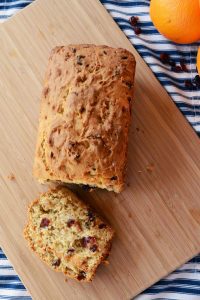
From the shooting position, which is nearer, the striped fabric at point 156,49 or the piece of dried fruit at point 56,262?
the piece of dried fruit at point 56,262

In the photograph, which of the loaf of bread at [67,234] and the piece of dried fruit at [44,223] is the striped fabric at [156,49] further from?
the piece of dried fruit at [44,223]

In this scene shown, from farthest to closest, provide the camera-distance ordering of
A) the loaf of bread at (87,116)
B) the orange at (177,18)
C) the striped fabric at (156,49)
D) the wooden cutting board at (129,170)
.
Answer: the striped fabric at (156,49), the wooden cutting board at (129,170), the orange at (177,18), the loaf of bread at (87,116)

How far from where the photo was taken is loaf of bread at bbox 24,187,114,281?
2473mm

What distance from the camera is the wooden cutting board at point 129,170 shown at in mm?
2576

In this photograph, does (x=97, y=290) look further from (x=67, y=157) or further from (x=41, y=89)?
(x=41, y=89)

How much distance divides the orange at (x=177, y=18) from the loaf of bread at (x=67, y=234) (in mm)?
969

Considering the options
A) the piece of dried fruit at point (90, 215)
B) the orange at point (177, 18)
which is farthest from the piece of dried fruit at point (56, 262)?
the orange at point (177, 18)

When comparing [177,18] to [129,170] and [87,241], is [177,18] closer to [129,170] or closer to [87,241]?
[129,170]

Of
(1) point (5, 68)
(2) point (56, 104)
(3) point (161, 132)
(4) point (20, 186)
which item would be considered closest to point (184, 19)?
(3) point (161, 132)

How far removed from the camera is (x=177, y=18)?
246 cm

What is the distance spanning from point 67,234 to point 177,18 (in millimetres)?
1195

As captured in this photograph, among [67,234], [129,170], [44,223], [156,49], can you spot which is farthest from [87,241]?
[156,49]

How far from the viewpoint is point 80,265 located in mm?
2467

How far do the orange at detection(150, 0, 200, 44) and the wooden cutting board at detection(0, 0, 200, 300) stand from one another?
21cm
